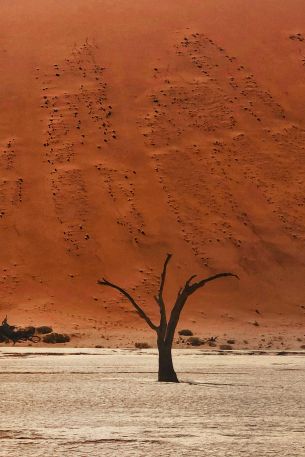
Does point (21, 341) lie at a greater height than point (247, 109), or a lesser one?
lesser

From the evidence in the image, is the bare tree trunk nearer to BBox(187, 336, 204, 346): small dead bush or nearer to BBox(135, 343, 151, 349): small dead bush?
BBox(135, 343, 151, 349): small dead bush

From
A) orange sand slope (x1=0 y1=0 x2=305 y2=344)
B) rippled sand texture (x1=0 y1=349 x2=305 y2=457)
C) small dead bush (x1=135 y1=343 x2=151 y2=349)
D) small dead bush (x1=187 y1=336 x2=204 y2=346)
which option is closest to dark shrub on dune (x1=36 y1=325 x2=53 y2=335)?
orange sand slope (x1=0 y1=0 x2=305 y2=344)

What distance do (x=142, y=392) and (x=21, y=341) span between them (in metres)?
25.3

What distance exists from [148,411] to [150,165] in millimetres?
44891

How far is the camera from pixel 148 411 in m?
16.4

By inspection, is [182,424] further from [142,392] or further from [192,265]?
[192,265]

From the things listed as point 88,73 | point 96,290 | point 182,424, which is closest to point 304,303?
point 96,290

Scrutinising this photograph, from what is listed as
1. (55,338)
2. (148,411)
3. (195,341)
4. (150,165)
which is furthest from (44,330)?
(148,411)

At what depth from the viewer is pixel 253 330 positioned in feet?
167

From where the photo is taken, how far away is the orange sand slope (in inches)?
2140

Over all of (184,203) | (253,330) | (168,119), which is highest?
(168,119)

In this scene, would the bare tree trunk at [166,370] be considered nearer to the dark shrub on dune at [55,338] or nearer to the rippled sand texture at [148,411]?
the rippled sand texture at [148,411]

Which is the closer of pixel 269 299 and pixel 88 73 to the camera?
pixel 269 299

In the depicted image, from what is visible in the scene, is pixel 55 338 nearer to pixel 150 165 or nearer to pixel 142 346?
pixel 142 346
